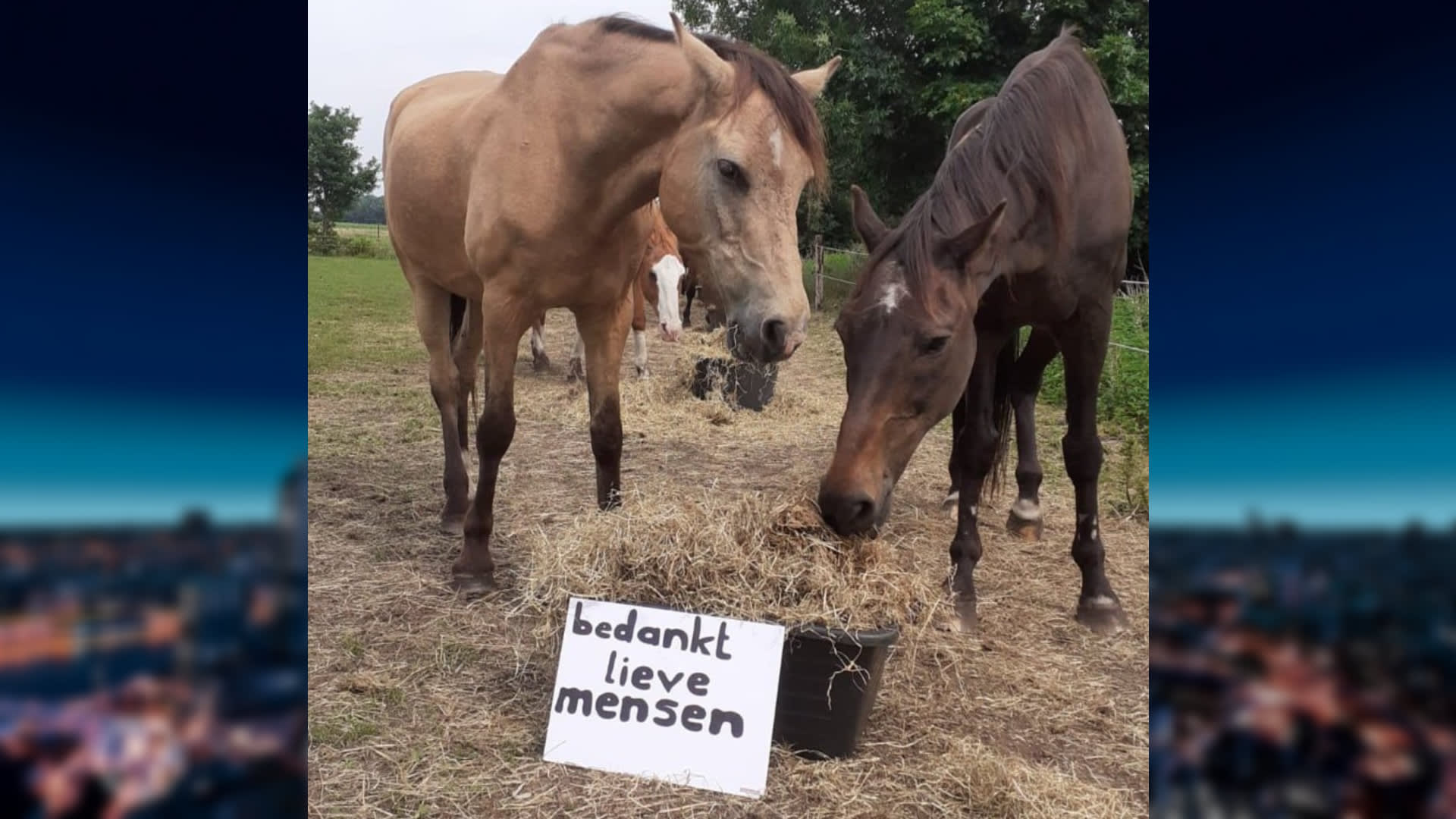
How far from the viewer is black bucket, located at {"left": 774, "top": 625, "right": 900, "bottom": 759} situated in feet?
8.13

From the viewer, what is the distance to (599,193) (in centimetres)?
342

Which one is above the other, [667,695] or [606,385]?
[606,385]

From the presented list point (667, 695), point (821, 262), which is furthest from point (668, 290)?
point (821, 262)

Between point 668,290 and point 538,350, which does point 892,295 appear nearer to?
point 668,290

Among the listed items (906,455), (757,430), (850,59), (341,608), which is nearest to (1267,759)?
(906,455)

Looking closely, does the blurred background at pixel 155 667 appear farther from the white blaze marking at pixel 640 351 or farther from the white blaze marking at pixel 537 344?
the white blaze marking at pixel 537 344

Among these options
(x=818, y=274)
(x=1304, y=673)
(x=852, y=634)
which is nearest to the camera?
(x=1304, y=673)

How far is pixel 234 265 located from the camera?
94cm

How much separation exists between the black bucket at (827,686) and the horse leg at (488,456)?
1745 millimetres

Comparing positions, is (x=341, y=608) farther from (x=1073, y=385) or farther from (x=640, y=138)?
(x=1073, y=385)

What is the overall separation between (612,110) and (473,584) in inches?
80.1

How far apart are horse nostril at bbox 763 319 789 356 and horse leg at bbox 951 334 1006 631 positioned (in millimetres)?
1150

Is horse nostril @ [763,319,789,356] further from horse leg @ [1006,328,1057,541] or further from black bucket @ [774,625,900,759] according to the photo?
horse leg @ [1006,328,1057,541]

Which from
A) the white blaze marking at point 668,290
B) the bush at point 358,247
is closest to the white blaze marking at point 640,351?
the white blaze marking at point 668,290
